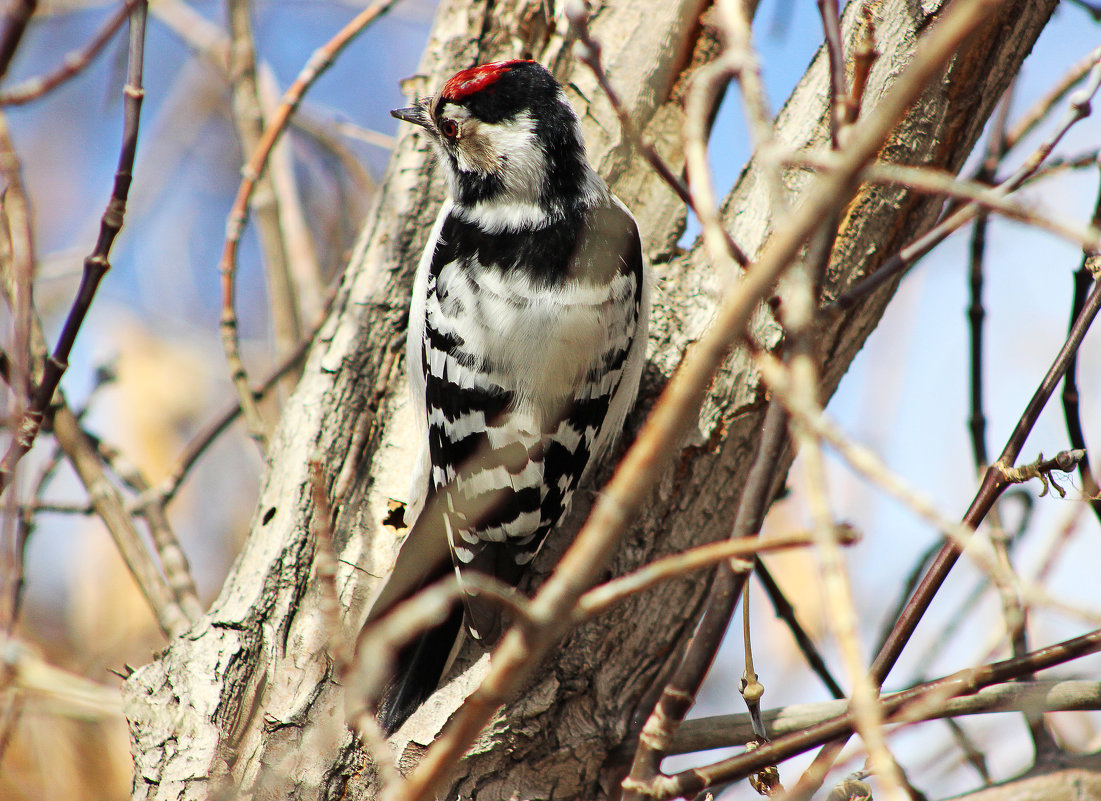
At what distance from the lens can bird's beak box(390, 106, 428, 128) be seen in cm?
A: 269

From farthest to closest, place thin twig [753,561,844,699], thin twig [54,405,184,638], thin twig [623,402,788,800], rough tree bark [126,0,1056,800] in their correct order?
1. thin twig [54,405,184,638]
2. thin twig [753,561,844,699]
3. rough tree bark [126,0,1056,800]
4. thin twig [623,402,788,800]

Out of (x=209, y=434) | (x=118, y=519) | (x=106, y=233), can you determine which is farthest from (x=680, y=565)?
(x=209, y=434)

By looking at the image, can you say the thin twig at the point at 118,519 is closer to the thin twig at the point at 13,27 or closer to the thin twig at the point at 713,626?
the thin twig at the point at 13,27

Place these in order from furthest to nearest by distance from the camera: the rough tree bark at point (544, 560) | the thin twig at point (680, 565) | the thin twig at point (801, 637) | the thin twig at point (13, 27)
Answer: the thin twig at point (801, 637) → the rough tree bark at point (544, 560) → the thin twig at point (13, 27) → the thin twig at point (680, 565)

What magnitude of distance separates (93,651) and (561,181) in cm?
415

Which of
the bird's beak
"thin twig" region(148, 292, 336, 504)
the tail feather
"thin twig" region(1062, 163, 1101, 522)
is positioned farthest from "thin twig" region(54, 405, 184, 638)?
"thin twig" region(1062, 163, 1101, 522)

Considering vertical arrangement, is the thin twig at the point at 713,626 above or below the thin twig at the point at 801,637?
below

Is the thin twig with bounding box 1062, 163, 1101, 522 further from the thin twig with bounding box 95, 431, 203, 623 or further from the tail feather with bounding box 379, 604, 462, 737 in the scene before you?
the thin twig with bounding box 95, 431, 203, 623

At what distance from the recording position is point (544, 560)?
2438 millimetres

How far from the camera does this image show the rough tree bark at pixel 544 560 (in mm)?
2053

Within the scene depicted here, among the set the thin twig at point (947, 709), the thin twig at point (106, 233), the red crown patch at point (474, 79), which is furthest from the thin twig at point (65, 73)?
the thin twig at point (947, 709)

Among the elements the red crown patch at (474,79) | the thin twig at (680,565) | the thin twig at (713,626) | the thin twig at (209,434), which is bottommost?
the thin twig at (680,565)

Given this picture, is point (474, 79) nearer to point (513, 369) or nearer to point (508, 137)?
point (508, 137)

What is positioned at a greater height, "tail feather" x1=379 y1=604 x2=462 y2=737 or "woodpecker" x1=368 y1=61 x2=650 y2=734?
"woodpecker" x1=368 y1=61 x2=650 y2=734
